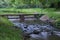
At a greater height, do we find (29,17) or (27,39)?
(27,39)

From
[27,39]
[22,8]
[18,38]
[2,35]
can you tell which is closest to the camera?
[2,35]

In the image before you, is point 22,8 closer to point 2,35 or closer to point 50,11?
point 50,11

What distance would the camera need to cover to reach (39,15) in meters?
15.4

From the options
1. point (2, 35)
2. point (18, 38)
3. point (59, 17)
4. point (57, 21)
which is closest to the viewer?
point (2, 35)

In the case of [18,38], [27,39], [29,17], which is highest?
[18,38]

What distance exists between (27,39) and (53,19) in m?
6.11

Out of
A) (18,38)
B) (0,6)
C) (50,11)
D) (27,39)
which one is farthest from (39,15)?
(18,38)

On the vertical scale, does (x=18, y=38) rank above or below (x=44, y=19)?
above

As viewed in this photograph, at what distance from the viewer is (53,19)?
1321cm

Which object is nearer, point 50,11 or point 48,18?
point 48,18

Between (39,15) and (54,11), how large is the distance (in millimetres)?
1423

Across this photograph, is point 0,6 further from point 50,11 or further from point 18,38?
point 18,38

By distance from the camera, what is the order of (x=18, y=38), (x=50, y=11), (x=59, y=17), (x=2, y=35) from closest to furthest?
(x=2, y=35) < (x=18, y=38) < (x=59, y=17) < (x=50, y=11)

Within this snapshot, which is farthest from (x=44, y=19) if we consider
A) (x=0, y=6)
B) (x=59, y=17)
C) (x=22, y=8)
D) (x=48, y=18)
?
(x=0, y=6)
